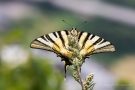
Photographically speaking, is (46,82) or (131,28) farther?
(131,28)

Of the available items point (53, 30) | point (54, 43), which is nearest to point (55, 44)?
point (54, 43)

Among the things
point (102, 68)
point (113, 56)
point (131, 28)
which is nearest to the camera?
point (102, 68)

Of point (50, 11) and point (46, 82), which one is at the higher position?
point (50, 11)

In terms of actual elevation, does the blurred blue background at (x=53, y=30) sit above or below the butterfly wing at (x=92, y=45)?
above

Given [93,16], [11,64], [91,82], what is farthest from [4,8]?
[91,82]

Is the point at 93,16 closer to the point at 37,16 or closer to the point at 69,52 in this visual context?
the point at 37,16

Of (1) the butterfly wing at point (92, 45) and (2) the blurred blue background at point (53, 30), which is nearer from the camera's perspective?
(1) the butterfly wing at point (92, 45)
